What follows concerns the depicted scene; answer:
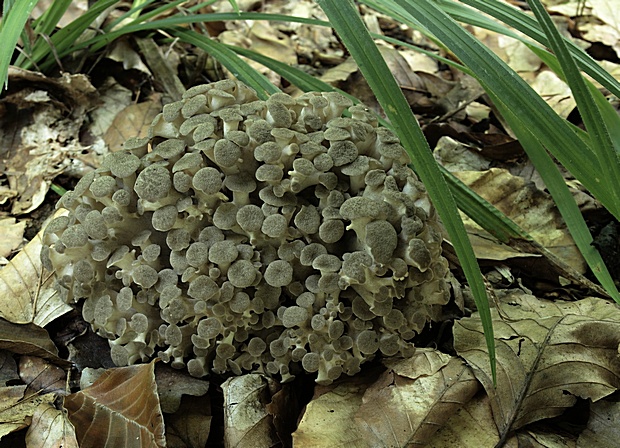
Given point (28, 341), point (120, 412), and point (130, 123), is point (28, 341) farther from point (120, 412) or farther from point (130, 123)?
point (130, 123)

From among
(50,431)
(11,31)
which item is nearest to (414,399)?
(50,431)

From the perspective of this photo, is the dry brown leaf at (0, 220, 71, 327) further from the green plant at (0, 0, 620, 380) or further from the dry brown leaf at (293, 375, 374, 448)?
the dry brown leaf at (293, 375, 374, 448)

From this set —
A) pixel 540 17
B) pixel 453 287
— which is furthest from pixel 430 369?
pixel 540 17

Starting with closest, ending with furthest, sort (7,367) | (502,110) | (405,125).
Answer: (405,125) → (7,367) → (502,110)

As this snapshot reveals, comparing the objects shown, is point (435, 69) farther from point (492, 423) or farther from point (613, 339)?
point (492, 423)

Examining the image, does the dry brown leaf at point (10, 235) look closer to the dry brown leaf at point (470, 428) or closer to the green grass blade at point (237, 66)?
the green grass blade at point (237, 66)

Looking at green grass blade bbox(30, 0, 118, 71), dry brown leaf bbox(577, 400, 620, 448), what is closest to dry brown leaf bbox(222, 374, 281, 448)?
dry brown leaf bbox(577, 400, 620, 448)

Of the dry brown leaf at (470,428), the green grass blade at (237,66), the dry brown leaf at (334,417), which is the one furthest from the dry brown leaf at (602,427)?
the green grass blade at (237,66)
